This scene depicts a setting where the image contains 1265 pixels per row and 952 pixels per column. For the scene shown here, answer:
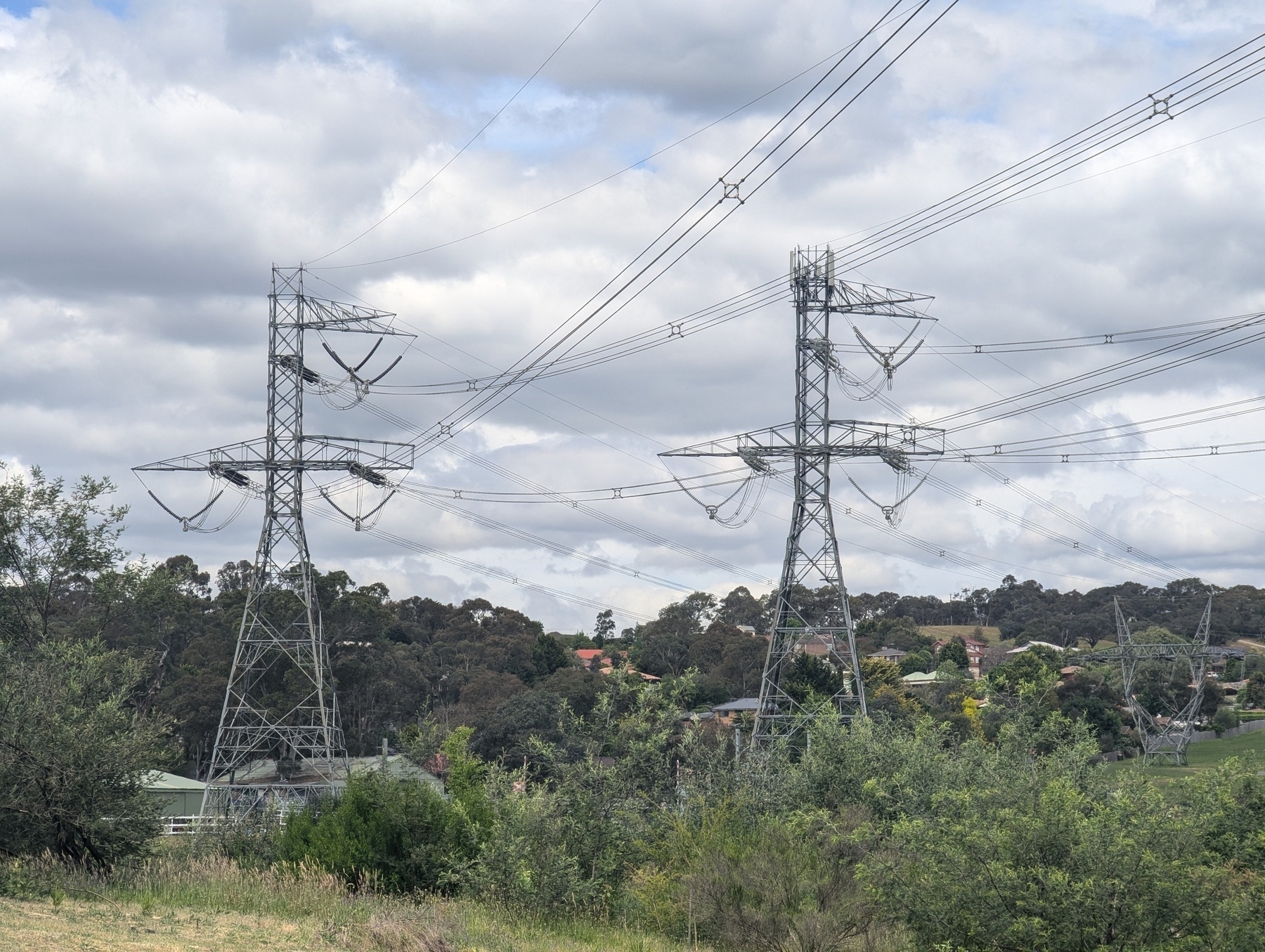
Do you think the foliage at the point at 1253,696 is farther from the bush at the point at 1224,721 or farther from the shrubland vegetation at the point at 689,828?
the shrubland vegetation at the point at 689,828

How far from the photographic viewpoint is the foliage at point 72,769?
23.3 metres

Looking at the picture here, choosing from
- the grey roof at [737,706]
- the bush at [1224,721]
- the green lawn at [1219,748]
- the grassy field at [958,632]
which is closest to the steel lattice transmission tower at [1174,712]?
the green lawn at [1219,748]

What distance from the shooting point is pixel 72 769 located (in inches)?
928

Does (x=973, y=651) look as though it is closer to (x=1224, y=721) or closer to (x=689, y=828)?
(x=1224, y=721)

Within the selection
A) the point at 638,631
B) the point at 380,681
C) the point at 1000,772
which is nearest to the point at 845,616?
the point at 1000,772

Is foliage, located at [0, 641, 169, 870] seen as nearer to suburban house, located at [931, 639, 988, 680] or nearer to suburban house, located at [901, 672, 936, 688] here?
suburban house, located at [901, 672, 936, 688]

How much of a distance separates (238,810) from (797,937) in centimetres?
2409

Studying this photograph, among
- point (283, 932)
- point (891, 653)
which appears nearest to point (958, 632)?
point (891, 653)

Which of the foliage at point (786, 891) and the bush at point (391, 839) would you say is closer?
the foliage at point (786, 891)

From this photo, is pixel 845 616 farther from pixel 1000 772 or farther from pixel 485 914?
pixel 485 914

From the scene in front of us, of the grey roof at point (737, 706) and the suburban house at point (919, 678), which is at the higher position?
the suburban house at point (919, 678)

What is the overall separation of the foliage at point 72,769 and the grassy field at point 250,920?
34.8 inches

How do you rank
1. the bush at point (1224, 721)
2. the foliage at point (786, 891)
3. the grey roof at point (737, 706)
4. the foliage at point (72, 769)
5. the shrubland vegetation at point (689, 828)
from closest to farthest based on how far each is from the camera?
the shrubland vegetation at point (689, 828) → the foliage at point (786, 891) → the foliage at point (72, 769) → the grey roof at point (737, 706) → the bush at point (1224, 721)

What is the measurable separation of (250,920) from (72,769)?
5.63m
